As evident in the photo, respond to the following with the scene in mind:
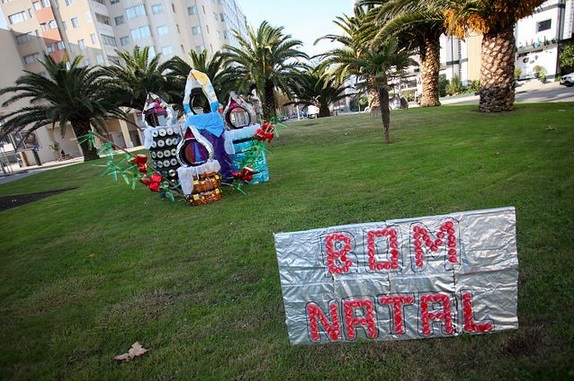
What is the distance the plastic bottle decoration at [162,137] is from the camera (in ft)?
25.8

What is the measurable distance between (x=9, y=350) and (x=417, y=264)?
3.67 m

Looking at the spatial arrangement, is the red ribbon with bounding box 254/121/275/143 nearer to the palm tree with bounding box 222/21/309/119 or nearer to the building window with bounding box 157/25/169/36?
the palm tree with bounding box 222/21/309/119

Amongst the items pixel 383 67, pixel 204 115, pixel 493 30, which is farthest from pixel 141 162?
pixel 493 30

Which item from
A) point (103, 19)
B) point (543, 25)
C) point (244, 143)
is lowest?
point (244, 143)

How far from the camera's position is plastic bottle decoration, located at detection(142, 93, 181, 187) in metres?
7.86

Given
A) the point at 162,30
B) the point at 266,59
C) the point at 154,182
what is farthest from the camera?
the point at 162,30

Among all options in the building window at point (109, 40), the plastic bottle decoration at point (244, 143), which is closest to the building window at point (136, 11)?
the building window at point (109, 40)

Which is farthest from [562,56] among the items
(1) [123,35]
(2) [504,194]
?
(1) [123,35]

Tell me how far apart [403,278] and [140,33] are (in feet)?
170

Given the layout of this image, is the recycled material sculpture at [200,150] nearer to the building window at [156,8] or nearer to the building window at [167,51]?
the building window at [167,51]

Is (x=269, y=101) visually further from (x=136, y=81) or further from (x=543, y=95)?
(x=543, y=95)

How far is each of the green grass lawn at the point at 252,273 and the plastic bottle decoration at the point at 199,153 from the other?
38 centimetres

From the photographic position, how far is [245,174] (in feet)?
25.3

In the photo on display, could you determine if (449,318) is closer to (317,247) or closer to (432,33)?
(317,247)
